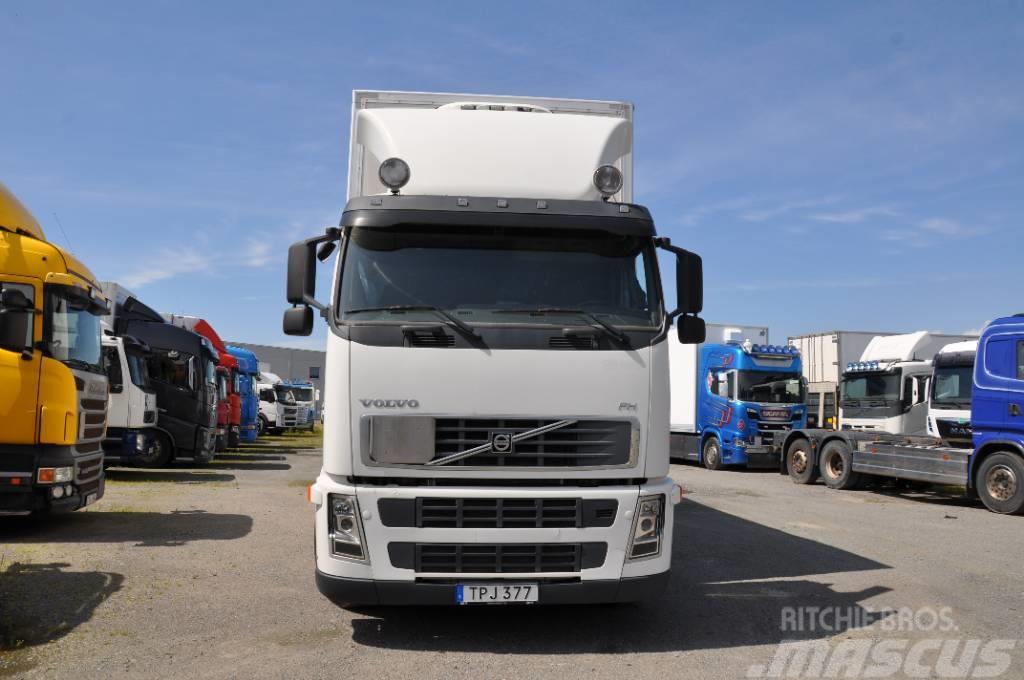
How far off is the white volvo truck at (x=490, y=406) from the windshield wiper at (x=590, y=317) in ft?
0.04

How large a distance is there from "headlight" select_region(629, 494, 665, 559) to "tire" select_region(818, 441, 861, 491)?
39.0ft

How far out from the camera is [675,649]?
17.6 ft

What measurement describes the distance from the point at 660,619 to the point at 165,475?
43.0 feet

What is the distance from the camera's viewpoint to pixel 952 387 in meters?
15.7

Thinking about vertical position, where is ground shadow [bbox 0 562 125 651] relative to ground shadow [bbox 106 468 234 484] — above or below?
above

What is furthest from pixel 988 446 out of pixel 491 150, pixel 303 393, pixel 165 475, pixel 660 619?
pixel 303 393

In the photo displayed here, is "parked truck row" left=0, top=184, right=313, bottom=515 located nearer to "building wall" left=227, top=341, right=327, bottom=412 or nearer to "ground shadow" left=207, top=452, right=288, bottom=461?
"ground shadow" left=207, top=452, right=288, bottom=461

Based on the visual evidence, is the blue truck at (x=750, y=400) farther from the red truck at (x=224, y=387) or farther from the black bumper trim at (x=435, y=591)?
the black bumper trim at (x=435, y=591)

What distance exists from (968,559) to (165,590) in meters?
7.48

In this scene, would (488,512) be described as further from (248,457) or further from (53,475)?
(248,457)

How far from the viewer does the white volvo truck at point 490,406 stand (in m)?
5.12

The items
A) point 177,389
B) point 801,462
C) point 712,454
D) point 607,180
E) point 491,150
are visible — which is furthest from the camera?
point 712,454

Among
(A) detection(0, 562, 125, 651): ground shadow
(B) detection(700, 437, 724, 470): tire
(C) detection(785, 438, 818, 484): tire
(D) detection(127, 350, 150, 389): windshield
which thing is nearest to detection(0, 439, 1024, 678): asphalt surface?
(A) detection(0, 562, 125, 651): ground shadow
